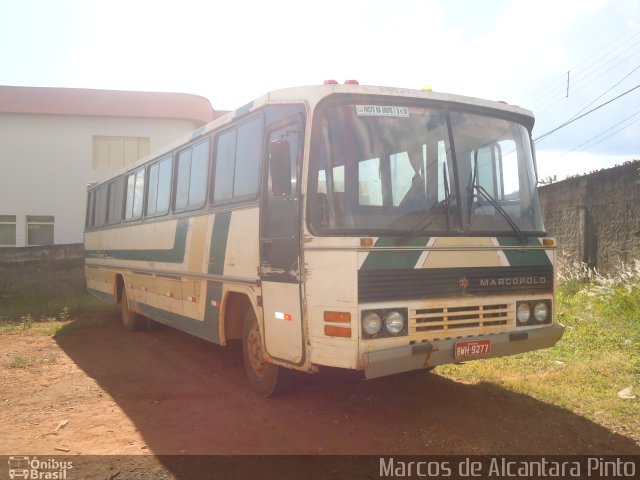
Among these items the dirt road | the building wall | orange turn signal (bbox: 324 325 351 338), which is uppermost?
the building wall

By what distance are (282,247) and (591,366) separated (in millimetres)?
4078

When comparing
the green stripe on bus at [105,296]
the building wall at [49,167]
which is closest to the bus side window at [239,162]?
the green stripe on bus at [105,296]

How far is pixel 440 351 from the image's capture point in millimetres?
4859

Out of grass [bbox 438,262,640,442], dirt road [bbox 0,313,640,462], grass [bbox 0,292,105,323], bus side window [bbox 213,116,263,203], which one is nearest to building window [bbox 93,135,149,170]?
grass [bbox 0,292,105,323]

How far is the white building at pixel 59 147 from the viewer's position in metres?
21.2

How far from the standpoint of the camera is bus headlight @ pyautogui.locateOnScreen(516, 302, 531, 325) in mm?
5391

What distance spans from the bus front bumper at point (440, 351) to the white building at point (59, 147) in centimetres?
1903

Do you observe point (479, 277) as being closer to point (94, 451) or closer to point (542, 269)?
point (542, 269)

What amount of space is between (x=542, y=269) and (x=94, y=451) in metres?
4.30

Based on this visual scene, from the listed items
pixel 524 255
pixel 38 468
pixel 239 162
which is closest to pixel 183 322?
pixel 239 162

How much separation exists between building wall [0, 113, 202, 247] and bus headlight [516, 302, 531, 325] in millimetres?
19489

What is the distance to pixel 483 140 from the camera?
5516 mm

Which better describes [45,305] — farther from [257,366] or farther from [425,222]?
[425,222]

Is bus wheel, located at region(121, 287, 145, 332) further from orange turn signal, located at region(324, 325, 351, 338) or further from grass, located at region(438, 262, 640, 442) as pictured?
orange turn signal, located at region(324, 325, 351, 338)
